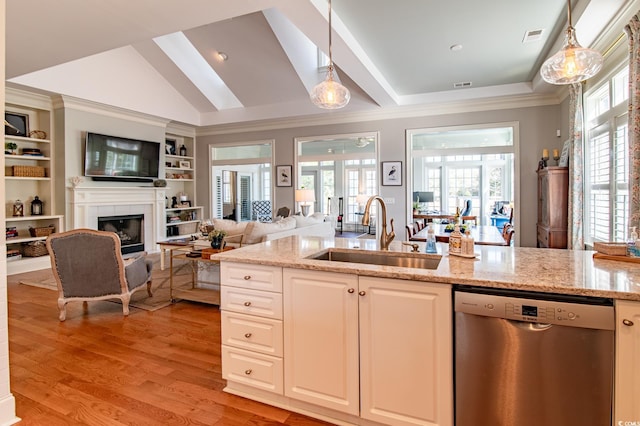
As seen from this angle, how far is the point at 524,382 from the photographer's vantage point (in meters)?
1.57

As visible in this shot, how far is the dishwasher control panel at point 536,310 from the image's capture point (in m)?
1.43

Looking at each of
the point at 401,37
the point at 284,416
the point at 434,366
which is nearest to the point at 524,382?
the point at 434,366

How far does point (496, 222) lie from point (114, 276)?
9783mm

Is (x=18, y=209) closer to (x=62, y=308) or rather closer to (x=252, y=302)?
(x=62, y=308)

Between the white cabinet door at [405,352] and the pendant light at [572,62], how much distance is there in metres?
1.74

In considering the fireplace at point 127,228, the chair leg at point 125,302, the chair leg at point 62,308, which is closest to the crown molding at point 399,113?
the fireplace at point 127,228

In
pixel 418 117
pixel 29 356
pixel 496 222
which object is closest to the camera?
pixel 29 356

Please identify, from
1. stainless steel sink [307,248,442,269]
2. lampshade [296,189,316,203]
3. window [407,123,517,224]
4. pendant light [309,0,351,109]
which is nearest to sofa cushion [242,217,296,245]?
pendant light [309,0,351,109]

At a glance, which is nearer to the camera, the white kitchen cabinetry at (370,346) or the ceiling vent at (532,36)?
the white kitchen cabinetry at (370,346)

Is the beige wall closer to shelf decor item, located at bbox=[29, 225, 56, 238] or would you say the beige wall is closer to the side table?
shelf decor item, located at bbox=[29, 225, 56, 238]

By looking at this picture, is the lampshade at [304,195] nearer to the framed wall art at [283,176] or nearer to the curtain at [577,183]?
the framed wall art at [283,176]

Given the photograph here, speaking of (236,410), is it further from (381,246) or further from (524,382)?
(524,382)

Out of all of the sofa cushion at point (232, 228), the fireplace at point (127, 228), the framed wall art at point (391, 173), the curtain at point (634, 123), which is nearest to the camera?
the curtain at point (634, 123)

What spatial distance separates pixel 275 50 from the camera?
6.23 meters
